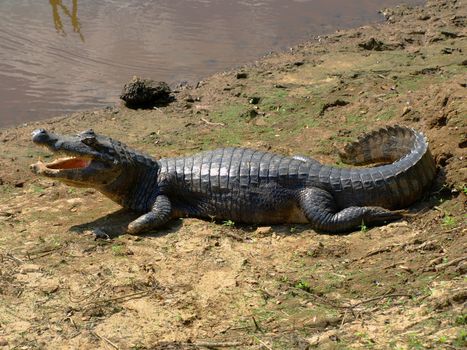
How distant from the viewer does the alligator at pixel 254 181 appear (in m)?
6.09

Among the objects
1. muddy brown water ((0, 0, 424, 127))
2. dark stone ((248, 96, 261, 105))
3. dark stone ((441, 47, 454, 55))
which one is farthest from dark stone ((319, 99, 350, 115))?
muddy brown water ((0, 0, 424, 127))

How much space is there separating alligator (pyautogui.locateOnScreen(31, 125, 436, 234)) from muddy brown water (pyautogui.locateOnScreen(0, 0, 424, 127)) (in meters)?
3.73

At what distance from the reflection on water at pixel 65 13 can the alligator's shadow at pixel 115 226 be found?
6.74 metres

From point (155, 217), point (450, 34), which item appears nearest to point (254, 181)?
point (155, 217)

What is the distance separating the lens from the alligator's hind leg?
5914mm

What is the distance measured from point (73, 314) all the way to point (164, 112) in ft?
18.4

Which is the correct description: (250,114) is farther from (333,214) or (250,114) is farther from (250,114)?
→ (333,214)

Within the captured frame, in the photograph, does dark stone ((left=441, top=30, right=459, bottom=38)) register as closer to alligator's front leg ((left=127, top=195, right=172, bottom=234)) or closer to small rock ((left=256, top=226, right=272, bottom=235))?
small rock ((left=256, top=226, right=272, bottom=235))

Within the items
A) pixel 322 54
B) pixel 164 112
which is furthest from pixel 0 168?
pixel 322 54

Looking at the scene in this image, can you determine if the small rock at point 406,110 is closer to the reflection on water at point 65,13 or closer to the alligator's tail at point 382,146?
the alligator's tail at point 382,146

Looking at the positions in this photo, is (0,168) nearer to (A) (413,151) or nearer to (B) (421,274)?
(A) (413,151)

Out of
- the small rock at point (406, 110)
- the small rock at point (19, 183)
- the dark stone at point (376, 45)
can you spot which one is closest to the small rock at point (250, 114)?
the small rock at point (406, 110)

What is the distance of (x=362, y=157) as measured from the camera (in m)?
7.00

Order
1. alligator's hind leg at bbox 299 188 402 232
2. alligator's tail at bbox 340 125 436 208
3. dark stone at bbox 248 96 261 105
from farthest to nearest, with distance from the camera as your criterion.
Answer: dark stone at bbox 248 96 261 105 < alligator's tail at bbox 340 125 436 208 < alligator's hind leg at bbox 299 188 402 232
